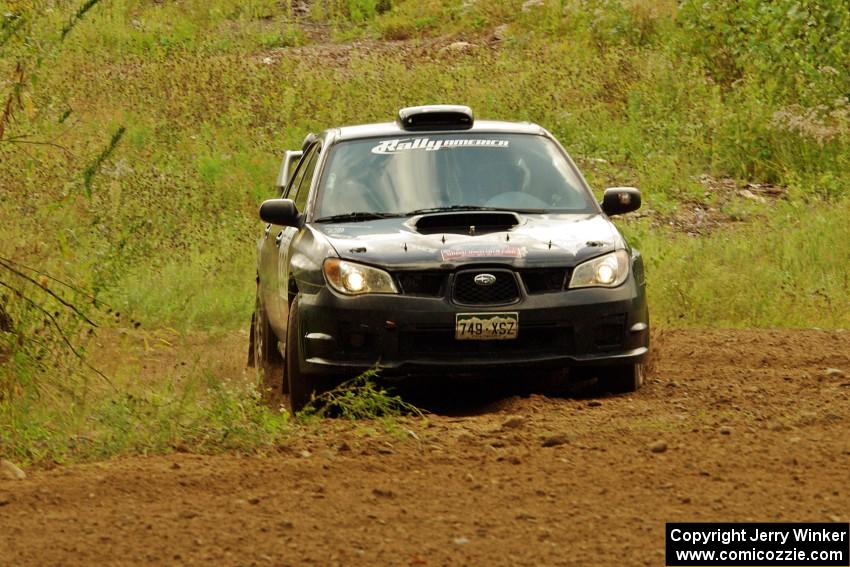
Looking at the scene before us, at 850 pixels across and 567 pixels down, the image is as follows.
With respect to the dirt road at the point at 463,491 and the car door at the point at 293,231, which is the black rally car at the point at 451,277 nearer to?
the car door at the point at 293,231

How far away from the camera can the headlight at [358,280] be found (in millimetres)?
8289

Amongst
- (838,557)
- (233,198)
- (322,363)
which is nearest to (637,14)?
(233,198)

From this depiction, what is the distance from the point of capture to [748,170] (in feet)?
60.8

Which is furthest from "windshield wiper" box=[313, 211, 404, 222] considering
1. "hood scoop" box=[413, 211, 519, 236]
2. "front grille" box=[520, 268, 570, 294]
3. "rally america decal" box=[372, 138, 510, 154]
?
"front grille" box=[520, 268, 570, 294]

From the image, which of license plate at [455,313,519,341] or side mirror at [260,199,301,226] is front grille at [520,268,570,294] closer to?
license plate at [455,313,519,341]

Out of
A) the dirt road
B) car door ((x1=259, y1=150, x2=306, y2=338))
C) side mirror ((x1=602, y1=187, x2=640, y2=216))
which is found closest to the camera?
the dirt road

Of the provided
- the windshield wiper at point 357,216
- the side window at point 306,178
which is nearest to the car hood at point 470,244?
the windshield wiper at point 357,216

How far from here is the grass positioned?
13086 millimetres

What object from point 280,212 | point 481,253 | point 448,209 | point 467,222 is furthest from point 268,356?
point 481,253

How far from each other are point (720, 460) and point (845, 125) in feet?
39.5

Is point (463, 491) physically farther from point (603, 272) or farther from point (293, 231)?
point (293, 231)

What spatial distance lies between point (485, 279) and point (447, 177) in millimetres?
1408

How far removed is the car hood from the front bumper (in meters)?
0.20

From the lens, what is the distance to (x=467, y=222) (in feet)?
29.1
